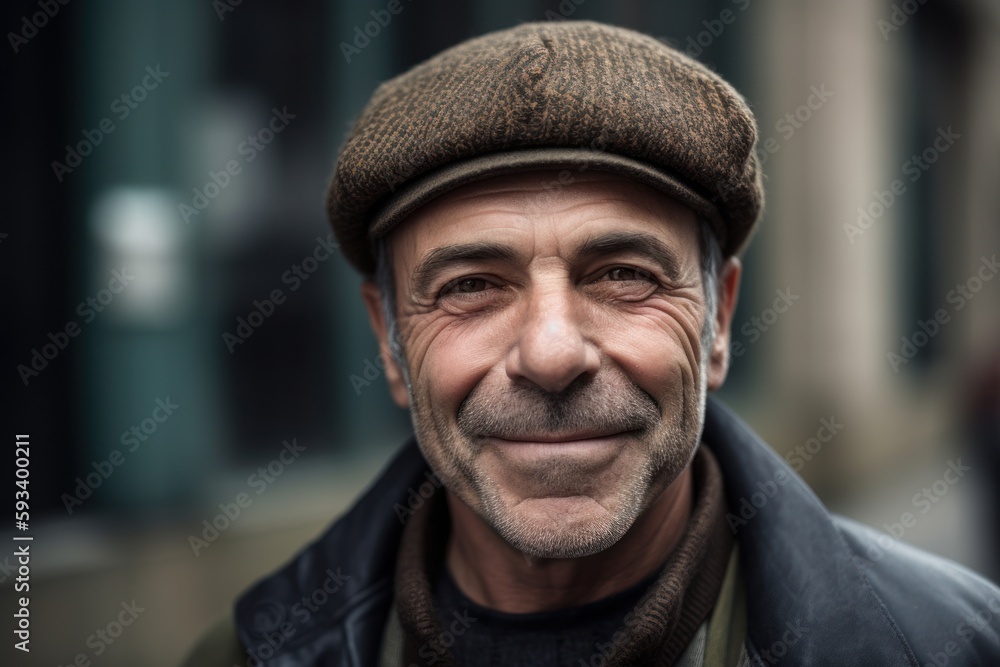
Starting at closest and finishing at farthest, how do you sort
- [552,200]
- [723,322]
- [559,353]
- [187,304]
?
[559,353] → [552,200] → [723,322] → [187,304]

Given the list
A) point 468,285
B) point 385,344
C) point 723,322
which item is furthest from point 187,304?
point 723,322

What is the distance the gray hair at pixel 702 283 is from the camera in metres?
1.98

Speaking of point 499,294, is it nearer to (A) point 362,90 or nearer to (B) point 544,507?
(B) point 544,507

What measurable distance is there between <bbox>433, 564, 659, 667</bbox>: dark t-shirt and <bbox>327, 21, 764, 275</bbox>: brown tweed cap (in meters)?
0.89

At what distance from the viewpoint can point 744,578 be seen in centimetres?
187

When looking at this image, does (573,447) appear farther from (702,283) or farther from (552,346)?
(702,283)

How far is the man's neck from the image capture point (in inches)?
76.6

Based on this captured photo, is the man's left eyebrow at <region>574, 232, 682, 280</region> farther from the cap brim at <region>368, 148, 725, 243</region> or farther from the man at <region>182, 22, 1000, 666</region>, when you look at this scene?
the cap brim at <region>368, 148, 725, 243</region>

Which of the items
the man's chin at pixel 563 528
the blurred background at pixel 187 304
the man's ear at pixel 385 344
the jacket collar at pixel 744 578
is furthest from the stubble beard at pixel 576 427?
the blurred background at pixel 187 304

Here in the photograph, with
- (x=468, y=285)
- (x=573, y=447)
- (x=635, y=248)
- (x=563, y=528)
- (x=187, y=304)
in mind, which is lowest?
(x=187, y=304)

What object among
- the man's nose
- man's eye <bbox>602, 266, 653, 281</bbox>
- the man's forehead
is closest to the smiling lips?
the man's nose

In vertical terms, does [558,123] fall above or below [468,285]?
above

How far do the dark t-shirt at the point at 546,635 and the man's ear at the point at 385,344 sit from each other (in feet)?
1.81

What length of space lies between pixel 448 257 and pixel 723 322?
73 centimetres
